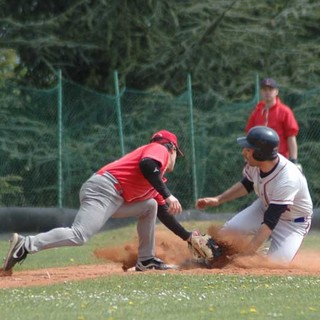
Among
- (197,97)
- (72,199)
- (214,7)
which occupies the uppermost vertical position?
(214,7)

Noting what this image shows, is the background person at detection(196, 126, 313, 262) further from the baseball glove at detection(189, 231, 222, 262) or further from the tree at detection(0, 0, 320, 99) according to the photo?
the tree at detection(0, 0, 320, 99)

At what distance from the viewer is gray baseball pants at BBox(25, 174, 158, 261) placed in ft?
34.6

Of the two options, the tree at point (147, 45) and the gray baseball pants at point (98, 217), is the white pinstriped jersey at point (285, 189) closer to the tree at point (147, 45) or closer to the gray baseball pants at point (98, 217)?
the gray baseball pants at point (98, 217)

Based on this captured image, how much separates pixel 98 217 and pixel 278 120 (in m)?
4.42

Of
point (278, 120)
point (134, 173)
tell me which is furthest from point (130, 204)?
point (278, 120)

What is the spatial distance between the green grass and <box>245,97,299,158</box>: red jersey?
4.48 m

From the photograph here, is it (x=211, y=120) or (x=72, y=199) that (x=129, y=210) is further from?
(x=211, y=120)

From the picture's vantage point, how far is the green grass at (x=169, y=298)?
A: 26.4 ft

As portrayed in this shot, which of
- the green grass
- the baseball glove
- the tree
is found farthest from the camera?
the tree

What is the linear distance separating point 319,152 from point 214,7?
417 centimetres

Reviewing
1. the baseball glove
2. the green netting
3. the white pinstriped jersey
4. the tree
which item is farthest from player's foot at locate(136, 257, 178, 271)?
the tree

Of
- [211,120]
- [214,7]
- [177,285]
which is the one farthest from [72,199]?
[177,285]

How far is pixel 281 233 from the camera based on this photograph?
11.4 metres

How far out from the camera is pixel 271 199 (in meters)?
11.0
